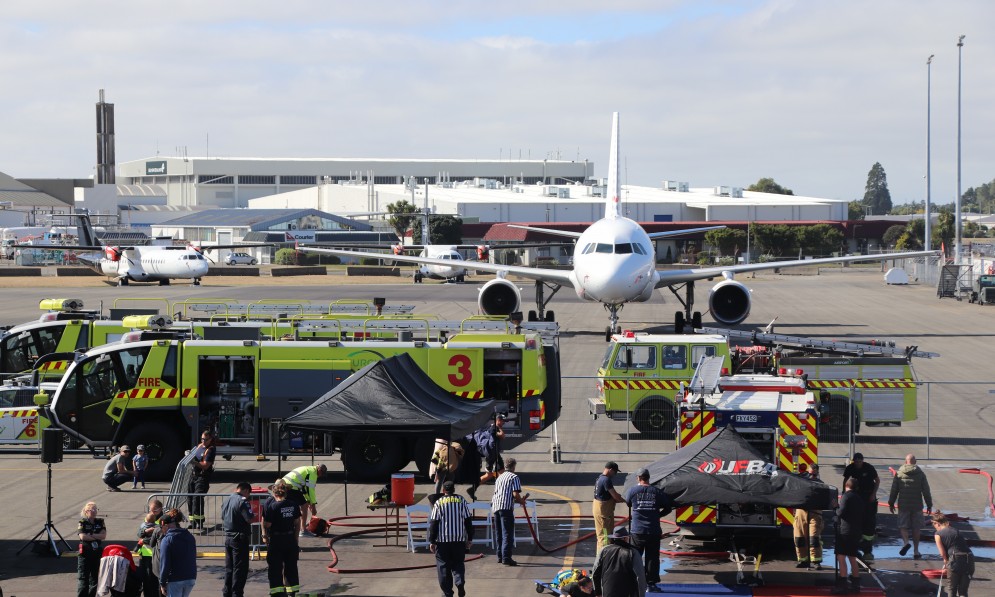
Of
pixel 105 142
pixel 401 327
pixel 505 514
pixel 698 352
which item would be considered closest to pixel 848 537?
pixel 505 514

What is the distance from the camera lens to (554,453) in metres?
22.5

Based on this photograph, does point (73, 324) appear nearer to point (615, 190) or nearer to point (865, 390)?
point (865, 390)

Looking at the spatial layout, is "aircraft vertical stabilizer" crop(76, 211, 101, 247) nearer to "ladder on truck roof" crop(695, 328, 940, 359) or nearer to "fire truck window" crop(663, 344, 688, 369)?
"ladder on truck roof" crop(695, 328, 940, 359)

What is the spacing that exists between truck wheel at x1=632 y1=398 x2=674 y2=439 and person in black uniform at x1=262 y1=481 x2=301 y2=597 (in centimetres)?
1158

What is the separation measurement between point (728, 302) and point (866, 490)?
1099 inches

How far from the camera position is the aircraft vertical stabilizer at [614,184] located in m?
45.4

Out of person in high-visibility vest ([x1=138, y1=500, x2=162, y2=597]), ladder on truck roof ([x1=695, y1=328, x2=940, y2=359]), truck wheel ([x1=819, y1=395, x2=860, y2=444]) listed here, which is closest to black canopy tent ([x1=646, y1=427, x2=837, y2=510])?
person in high-visibility vest ([x1=138, y1=500, x2=162, y2=597])

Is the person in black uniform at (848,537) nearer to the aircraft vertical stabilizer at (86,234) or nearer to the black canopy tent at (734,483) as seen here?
the black canopy tent at (734,483)

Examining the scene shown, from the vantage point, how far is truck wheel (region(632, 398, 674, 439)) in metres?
24.3

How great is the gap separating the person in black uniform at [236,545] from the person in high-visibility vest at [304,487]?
0.68 m

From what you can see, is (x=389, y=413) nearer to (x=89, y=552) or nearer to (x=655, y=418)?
(x=89, y=552)

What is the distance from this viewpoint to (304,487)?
16078mm

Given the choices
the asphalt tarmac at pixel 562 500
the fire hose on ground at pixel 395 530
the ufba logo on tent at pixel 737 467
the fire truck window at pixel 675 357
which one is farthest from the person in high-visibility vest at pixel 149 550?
the fire truck window at pixel 675 357

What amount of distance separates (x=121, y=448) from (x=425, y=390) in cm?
531
